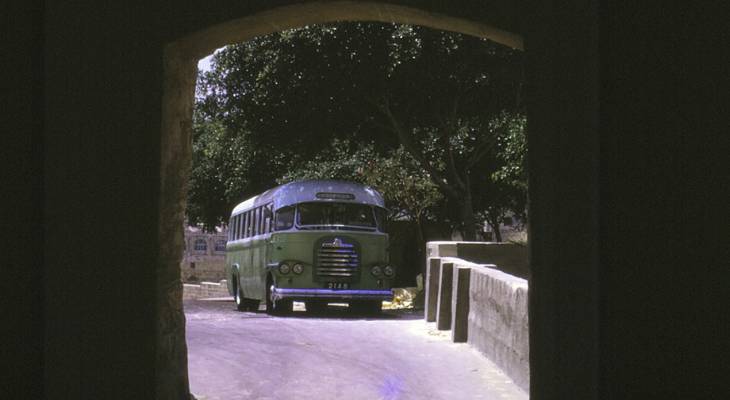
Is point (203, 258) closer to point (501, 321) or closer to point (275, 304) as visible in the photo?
point (275, 304)

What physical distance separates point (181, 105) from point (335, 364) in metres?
4.31

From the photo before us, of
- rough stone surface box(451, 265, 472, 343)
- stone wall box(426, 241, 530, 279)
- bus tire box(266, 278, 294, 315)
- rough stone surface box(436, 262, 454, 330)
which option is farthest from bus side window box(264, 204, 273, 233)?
rough stone surface box(451, 265, 472, 343)

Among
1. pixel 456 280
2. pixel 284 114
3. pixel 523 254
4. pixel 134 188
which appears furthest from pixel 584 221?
pixel 284 114

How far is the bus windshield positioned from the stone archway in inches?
466

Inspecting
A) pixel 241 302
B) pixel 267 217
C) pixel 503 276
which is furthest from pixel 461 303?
pixel 241 302

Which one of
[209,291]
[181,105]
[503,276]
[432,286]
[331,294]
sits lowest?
[209,291]

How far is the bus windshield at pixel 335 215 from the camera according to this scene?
18.5m

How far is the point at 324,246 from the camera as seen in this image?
18.5 m

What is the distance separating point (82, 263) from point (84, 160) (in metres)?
0.62

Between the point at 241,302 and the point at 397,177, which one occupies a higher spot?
the point at 397,177

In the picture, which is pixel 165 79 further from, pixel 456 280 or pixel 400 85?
pixel 400 85

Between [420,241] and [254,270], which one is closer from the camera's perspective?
[254,270]

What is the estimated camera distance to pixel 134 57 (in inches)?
238

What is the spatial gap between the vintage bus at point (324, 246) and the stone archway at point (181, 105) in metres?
11.7
